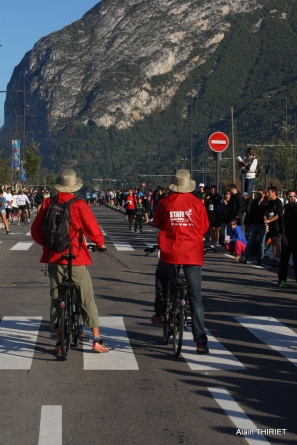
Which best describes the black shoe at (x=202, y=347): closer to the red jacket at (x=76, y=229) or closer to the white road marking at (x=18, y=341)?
the red jacket at (x=76, y=229)

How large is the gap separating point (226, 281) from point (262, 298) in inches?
96.2

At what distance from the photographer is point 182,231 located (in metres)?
9.20

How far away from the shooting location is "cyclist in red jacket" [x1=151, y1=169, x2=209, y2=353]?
9203 mm

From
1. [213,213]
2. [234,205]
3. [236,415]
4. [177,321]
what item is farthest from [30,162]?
[236,415]

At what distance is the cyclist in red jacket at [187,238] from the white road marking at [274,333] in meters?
0.93

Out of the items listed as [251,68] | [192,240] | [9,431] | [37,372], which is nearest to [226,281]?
[192,240]

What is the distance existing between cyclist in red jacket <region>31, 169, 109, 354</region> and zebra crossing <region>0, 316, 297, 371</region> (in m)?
0.44

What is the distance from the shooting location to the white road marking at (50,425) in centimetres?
614

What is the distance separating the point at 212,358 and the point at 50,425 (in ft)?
9.68

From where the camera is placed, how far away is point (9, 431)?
6.35 m

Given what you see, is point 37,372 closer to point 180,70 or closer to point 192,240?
point 192,240

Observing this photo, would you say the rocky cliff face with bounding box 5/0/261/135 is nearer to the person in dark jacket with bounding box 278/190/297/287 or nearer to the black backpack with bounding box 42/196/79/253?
the person in dark jacket with bounding box 278/190/297/287

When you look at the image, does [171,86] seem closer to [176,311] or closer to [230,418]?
[176,311]

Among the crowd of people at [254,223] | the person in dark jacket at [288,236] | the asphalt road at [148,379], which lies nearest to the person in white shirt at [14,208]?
the crowd of people at [254,223]
